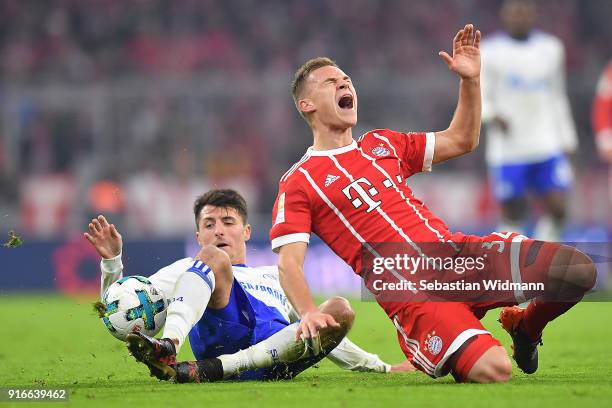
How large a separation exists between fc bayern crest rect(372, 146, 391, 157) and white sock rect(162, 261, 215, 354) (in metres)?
1.07

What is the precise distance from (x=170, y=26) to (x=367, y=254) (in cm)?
1543

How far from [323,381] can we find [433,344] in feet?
2.50

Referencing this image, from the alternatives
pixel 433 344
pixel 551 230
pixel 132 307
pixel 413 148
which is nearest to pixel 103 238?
pixel 132 307

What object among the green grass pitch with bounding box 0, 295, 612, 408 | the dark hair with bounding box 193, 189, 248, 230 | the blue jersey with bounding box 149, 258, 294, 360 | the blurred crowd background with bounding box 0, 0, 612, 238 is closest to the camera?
the green grass pitch with bounding box 0, 295, 612, 408

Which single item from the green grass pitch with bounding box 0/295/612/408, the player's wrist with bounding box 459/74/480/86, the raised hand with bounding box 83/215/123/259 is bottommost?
the green grass pitch with bounding box 0/295/612/408

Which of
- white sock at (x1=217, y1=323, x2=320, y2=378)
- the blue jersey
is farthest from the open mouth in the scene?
white sock at (x1=217, y1=323, x2=320, y2=378)

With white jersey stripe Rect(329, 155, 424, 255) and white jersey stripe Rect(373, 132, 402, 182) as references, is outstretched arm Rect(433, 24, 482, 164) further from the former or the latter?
white jersey stripe Rect(329, 155, 424, 255)

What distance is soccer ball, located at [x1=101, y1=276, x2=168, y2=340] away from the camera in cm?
555

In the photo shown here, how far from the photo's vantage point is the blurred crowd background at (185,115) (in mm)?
15500

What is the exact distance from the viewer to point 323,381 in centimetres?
575

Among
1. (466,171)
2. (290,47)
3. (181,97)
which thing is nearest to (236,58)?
(290,47)

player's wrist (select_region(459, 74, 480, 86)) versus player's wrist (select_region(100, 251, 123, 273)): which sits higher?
player's wrist (select_region(459, 74, 480, 86))

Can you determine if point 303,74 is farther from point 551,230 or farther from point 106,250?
point 551,230

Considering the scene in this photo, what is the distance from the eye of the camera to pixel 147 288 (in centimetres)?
575
